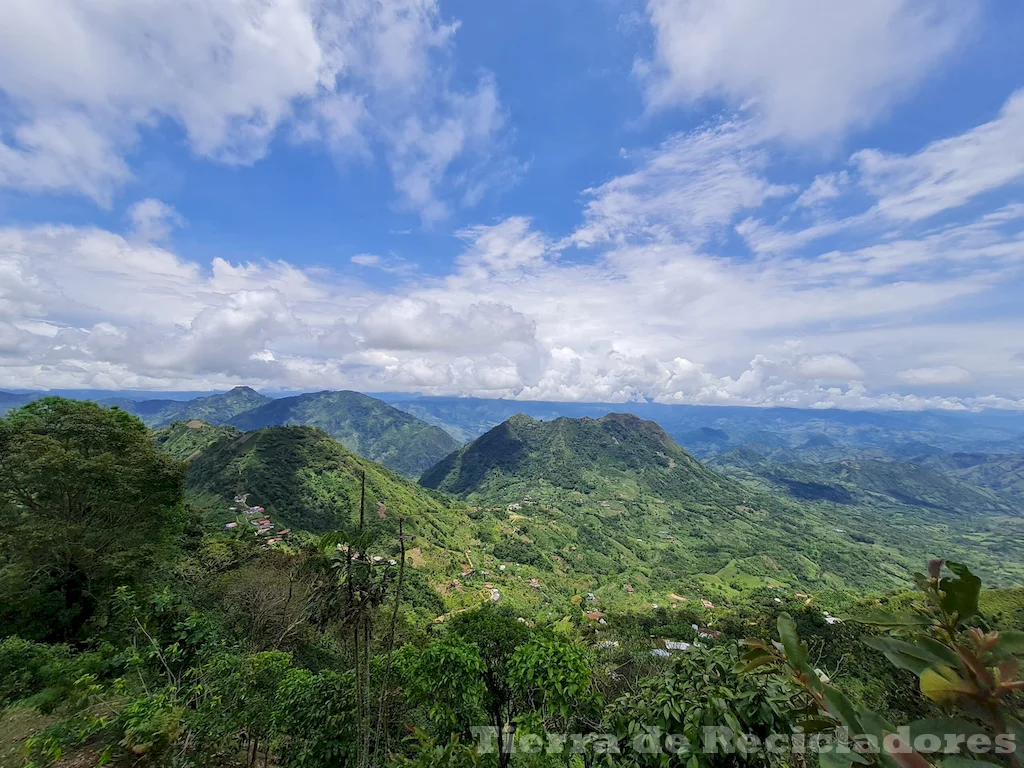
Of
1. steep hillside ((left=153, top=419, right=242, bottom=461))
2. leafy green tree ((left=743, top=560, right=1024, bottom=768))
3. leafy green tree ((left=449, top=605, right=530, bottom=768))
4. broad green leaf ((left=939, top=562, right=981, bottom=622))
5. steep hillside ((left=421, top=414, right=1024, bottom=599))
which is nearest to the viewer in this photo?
leafy green tree ((left=743, top=560, right=1024, bottom=768))

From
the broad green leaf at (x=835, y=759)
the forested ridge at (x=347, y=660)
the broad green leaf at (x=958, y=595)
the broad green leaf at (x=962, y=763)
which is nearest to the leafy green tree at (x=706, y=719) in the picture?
the forested ridge at (x=347, y=660)

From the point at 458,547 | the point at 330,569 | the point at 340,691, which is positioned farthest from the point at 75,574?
the point at 458,547

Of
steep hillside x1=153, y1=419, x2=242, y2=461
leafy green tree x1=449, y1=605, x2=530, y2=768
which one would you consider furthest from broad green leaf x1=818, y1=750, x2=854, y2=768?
steep hillside x1=153, y1=419, x2=242, y2=461

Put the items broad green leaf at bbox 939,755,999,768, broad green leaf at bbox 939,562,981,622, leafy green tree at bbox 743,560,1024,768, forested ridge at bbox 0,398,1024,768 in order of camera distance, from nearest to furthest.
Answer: broad green leaf at bbox 939,755,999,768
leafy green tree at bbox 743,560,1024,768
broad green leaf at bbox 939,562,981,622
forested ridge at bbox 0,398,1024,768

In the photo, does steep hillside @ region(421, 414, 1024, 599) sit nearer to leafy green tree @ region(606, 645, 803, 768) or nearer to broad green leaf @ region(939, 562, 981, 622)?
leafy green tree @ region(606, 645, 803, 768)

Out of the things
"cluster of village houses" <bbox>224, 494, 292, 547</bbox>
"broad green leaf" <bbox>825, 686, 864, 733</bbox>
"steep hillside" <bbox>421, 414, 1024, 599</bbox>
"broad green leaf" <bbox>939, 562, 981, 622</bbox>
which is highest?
"broad green leaf" <bbox>939, 562, 981, 622</bbox>

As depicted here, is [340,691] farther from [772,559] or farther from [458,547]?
[772,559]

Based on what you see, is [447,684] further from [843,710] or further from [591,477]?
[591,477]
